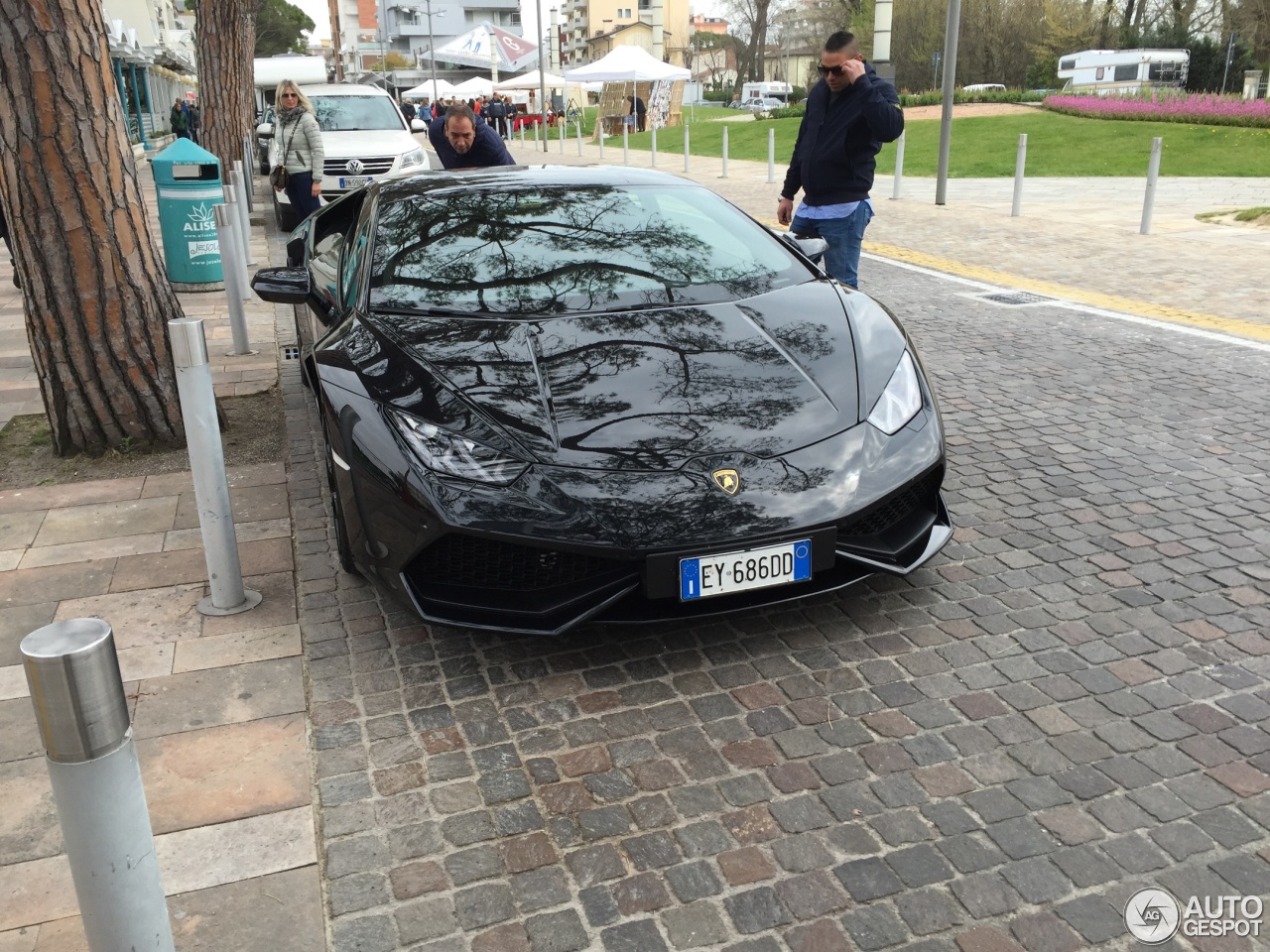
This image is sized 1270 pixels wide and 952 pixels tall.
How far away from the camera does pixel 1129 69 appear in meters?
41.9

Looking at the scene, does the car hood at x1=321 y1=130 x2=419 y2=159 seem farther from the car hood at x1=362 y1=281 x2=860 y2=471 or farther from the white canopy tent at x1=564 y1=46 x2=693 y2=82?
the white canopy tent at x1=564 y1=46 x2=693 y2=82

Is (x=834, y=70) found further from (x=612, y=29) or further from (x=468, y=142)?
(x=612, y=29)

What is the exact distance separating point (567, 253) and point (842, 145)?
2502mm

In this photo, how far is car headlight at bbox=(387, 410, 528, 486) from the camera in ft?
9.68

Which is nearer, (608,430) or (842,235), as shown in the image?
(608,430)

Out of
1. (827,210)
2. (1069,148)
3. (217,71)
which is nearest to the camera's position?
(827,210)

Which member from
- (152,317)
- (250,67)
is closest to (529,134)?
(250,67)

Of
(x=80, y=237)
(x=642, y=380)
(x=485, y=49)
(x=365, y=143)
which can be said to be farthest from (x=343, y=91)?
(x=485, y=49)

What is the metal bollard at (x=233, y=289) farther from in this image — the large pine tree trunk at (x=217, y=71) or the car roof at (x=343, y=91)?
the car roof at (x=343, y=91)

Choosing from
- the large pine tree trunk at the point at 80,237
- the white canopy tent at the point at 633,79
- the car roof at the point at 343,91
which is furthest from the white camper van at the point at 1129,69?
the large pine tree trunk at the point at 80,237

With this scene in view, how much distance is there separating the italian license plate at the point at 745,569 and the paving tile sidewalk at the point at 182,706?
1.11 metres

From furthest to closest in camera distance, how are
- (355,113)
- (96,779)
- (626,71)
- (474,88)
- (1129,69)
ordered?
(474,88)
(1129,69)
(626,71)
(355,113)
(96,779)

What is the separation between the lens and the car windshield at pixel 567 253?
3.84 m

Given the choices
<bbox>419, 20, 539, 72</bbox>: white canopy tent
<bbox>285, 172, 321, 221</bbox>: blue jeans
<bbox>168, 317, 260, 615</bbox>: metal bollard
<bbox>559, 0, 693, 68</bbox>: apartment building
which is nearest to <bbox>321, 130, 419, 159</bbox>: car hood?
<bbox>285, 172, 321, 221</bbox>: blue jeans
